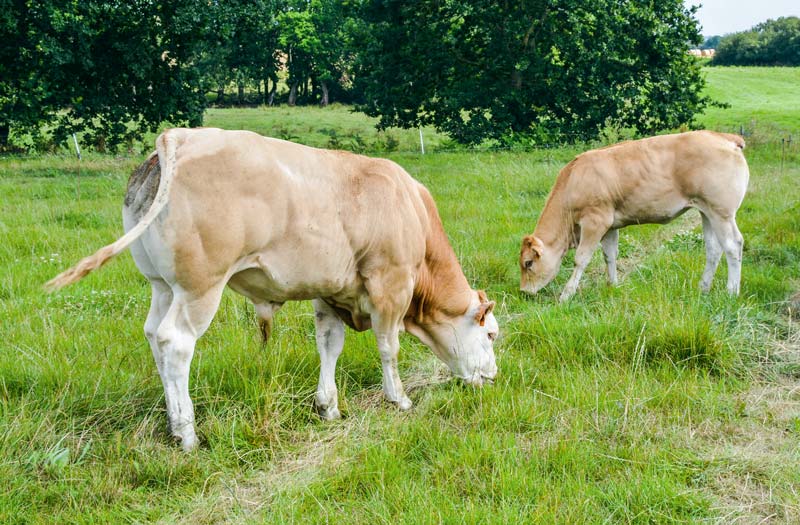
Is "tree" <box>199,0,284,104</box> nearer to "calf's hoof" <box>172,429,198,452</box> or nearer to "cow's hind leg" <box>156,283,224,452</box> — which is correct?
"cow's hind leg" <box>156,283,224,452</box>

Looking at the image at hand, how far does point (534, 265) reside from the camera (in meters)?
7.77

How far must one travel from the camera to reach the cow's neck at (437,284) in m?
5.06

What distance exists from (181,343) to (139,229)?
2.29 ft

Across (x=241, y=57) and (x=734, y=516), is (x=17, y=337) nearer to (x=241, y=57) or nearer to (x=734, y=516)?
(x=734, y=516)

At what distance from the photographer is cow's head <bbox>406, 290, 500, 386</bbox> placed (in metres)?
5.12

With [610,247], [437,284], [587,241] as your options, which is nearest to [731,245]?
[610,247]

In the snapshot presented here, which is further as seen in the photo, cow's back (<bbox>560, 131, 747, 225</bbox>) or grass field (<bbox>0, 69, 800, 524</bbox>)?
cow's back (<bbox>560, 131, 747, 225</bbox>)

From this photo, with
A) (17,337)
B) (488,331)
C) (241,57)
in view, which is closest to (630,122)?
(488,331)

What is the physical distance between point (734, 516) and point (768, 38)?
74.6m

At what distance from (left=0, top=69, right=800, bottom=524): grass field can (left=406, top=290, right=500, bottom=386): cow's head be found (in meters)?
0.20

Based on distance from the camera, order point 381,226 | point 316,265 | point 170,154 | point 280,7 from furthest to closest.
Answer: point 280,7 → point 381,226 → point 316,265 → point 170,154

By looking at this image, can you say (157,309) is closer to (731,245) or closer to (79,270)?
(79,270)

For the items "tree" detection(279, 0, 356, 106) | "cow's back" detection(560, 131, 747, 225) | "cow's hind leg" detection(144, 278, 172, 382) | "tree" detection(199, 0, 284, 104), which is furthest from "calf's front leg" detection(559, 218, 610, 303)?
"tree" detection(279, 0, 356, 106)

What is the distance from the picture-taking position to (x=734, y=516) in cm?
350
